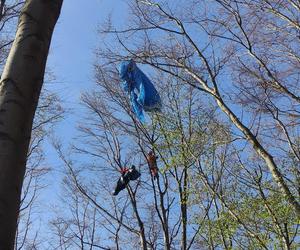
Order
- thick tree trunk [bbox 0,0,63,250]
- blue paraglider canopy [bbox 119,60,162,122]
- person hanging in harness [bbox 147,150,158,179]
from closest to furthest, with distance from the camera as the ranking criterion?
1. thick tree trunk [bbox 0,0,63,250]
2. blue paraglider canopy [bbox 119,60,162,122]
3. person hanging in harness [bbox 147,150,158,179]

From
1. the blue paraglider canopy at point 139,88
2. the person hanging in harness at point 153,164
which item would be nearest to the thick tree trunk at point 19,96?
the blue paraglider canopy at point 139,88

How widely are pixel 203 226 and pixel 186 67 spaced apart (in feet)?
9.96

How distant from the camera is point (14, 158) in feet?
5.15

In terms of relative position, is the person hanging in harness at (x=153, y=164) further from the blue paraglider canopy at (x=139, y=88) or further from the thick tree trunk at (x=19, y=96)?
the thick tree trunk at (x=19, y=96)

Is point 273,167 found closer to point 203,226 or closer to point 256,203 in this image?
point 256,203

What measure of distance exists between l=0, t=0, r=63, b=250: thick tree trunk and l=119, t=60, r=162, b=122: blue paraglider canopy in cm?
551

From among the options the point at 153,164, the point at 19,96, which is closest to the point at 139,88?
the point at 153,164

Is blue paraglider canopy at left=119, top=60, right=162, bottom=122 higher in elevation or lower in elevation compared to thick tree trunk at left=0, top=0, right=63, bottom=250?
higher

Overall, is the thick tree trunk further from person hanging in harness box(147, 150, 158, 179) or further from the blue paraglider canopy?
person hanging in harness box(147, 150, 158, 179)

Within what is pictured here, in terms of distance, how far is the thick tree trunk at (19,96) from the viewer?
1.50m

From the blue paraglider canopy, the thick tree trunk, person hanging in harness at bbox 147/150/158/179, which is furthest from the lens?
person hanging in harness at bbox 147/150/158/179

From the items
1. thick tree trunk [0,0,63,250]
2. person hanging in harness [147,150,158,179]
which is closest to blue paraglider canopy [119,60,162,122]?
person hanging in harness [147,150,158,179]

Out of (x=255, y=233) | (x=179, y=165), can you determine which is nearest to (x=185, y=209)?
(x=179, y=165)

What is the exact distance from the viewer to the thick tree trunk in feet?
4.93
